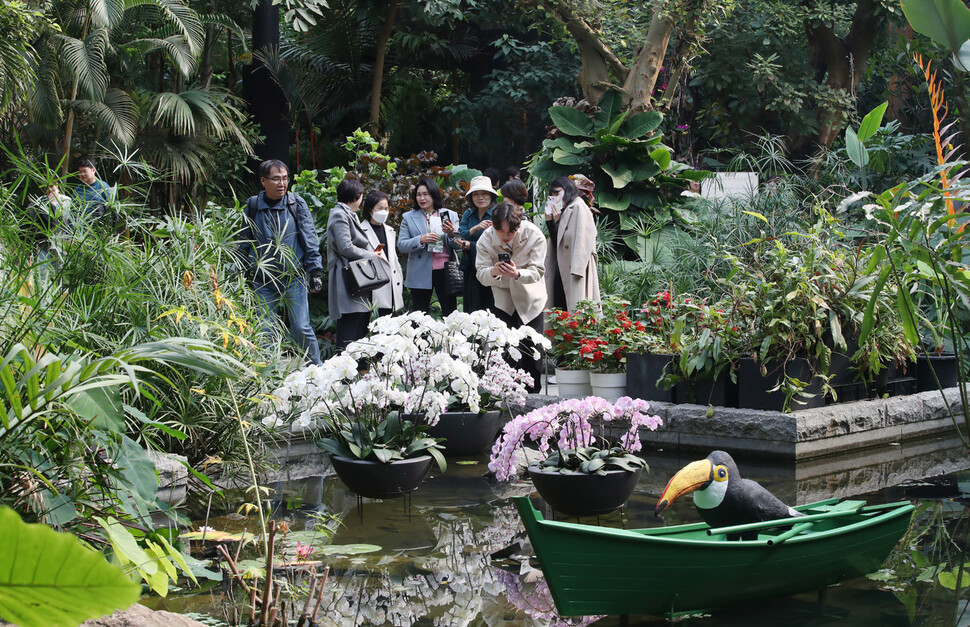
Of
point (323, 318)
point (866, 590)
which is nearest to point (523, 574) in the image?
point (866, 590)

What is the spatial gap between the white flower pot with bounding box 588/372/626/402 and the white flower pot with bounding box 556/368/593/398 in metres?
0.12

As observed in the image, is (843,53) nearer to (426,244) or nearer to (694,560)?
(426,244)

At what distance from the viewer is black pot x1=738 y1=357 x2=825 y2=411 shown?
22.0ft

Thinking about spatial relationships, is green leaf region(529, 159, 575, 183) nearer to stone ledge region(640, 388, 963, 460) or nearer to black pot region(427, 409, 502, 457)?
stone ledge region(640, 388, 963, 460)

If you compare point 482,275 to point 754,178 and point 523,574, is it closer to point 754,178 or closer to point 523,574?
point 523,574

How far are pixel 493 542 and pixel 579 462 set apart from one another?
593mm

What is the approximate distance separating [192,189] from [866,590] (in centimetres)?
1254

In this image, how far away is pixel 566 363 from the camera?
7730mm

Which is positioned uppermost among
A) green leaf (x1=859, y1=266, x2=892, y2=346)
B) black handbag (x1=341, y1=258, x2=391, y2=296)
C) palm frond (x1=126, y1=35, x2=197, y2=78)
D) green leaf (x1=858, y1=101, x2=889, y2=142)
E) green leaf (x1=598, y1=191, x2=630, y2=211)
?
palm frond (x1=126, y1=35, x2=197, y2=78)

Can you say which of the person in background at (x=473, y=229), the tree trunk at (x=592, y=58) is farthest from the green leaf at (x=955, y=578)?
the tree trunk at (x=592, y=58)

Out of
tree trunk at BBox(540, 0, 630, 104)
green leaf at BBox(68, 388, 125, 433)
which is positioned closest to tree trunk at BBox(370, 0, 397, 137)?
tree trunk at BBox(540, 0, 630, 104)

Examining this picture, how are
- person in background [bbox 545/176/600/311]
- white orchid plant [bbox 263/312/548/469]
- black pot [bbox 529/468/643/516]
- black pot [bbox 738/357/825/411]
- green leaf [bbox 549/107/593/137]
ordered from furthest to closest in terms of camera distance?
green leaf [bbox 549/107/593/137] < person in background [bbox 545/176/600/311] < black pot [bbox 738/357/825/411] < white orchid plant [bbox 263/312/548/469] < black pot [bbox 529/468/643/516]

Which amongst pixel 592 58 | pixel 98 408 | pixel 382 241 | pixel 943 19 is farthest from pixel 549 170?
pixel 98 408

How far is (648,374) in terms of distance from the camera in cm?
719
